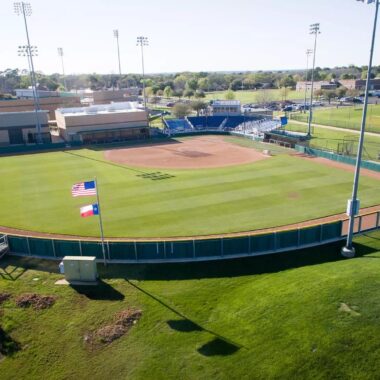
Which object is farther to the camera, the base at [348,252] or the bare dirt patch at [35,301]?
the base at [348,252]

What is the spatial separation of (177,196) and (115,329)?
2135 cm

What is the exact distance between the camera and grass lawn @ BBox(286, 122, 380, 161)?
185 ft

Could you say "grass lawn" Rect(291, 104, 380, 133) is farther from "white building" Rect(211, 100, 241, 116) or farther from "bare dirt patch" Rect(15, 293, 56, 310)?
"bare dirt patch" Rect(15, 293, 56, 310)

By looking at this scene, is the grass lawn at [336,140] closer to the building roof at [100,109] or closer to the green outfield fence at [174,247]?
the building roof at [100,109]

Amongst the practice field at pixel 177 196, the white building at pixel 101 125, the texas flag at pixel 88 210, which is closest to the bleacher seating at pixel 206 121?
the white building at pixel 101 125

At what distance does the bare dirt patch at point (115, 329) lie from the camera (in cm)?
1697

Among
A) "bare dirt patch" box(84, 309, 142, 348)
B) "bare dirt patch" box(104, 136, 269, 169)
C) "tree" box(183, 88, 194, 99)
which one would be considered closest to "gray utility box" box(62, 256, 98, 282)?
"bare dirt patch" box(84, 309, 142, 348)

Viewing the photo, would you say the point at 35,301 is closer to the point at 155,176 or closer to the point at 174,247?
the point at 174,247

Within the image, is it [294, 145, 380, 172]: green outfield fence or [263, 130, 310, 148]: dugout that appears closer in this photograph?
[294, 145, 380, 172]: green outfield fence

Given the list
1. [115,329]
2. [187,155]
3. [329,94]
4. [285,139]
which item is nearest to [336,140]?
[285,139]

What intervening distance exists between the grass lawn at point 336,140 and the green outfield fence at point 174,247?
34.0 metres

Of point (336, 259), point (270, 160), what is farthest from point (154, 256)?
point (270, 160)

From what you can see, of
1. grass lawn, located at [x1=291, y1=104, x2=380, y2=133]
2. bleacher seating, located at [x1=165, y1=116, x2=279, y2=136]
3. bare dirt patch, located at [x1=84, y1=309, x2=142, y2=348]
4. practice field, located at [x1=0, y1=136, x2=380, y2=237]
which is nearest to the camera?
bare dirt patch, located at [x1=84, y1=309, x2=142, y2=348]

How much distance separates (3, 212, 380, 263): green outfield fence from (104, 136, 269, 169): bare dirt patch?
27.2 metres
